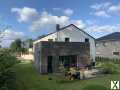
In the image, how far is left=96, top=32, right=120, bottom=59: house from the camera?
4788cm

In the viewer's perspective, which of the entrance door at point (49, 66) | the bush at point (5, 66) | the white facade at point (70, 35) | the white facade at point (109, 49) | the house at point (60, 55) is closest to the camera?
the bush at point (5, 66)

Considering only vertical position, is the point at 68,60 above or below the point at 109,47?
below

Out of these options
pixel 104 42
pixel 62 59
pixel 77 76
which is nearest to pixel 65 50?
pixel 62 59

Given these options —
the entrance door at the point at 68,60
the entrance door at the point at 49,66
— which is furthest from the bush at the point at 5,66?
the entrance door at the point at 68,60

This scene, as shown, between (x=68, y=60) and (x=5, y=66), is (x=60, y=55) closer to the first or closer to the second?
(x=68, y=60)

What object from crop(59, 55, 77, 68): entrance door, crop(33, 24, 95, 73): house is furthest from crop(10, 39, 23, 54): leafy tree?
crop(59, 55, 77, 68): entrance door

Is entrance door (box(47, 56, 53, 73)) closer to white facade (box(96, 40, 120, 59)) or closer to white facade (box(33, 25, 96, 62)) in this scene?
white facade (box(33, 25, 96, 62))

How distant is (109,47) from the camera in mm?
50000

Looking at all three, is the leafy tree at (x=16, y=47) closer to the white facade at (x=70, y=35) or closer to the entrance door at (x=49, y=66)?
the entrance door at (x=49, y=66)

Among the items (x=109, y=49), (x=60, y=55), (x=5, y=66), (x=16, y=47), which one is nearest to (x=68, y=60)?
(x=60, y=55)

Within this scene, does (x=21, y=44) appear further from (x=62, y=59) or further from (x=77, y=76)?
(x=77, y=76)

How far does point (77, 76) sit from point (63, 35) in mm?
16423

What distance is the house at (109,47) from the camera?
157 ft

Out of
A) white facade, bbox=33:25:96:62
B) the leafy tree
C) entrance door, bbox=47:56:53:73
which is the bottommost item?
entrance door, bbox=47:56:53:73
